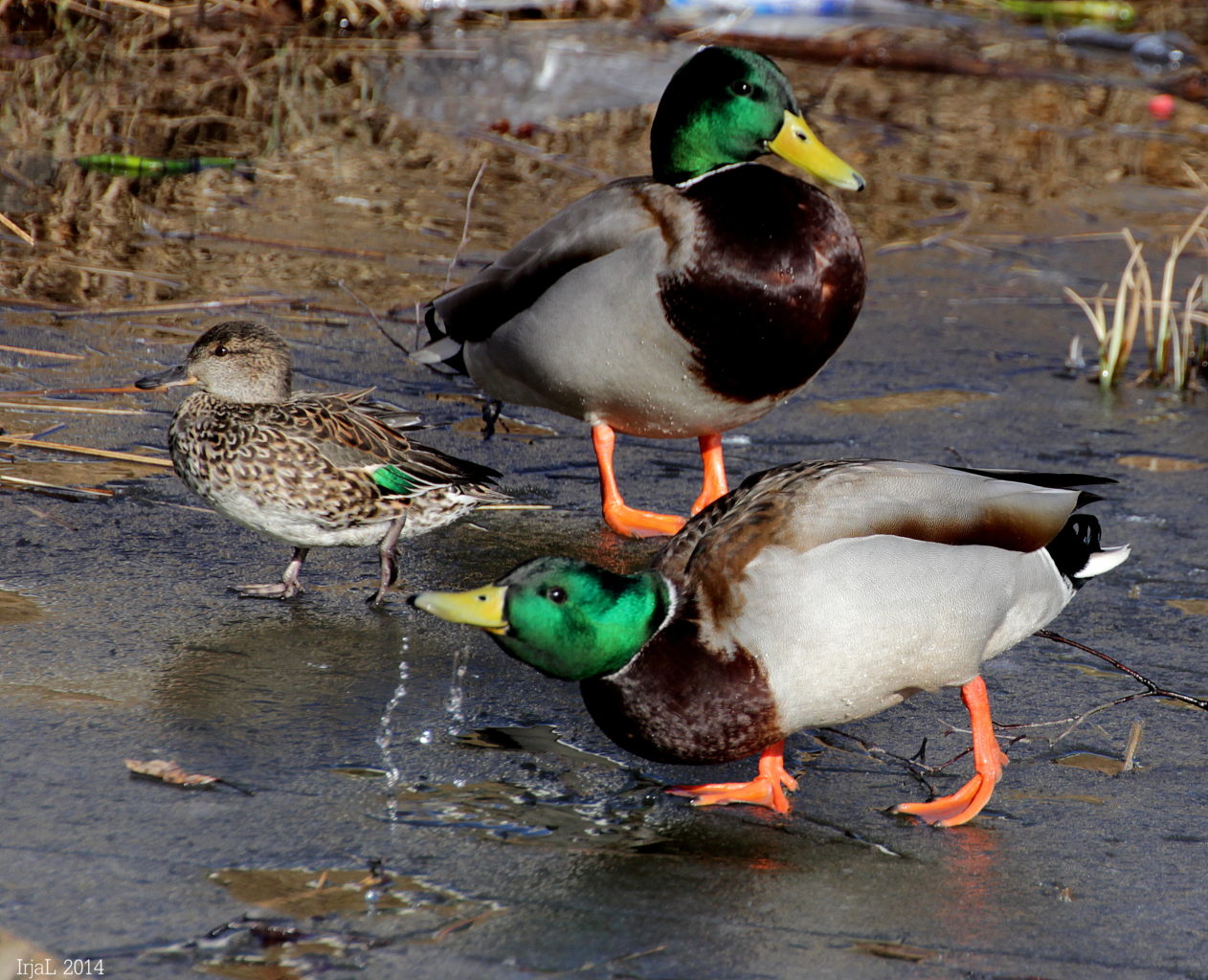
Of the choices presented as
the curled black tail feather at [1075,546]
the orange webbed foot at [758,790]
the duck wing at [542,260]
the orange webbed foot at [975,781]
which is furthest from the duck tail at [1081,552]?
the duck wing at [542,260]

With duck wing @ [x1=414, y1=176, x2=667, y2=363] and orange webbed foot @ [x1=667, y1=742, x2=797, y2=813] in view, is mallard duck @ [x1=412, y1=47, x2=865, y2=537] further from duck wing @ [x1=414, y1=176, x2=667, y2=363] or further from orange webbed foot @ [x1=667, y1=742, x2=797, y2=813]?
orange webbed foot @ [x1=667, y1=742, x2=797, y2=813]

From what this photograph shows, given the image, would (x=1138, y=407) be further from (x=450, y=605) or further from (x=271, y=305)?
(x=450, y=605)

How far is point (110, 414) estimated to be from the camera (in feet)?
15.6

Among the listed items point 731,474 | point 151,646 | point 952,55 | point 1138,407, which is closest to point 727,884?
point 151,646

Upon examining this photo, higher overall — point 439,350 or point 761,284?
point 761,284

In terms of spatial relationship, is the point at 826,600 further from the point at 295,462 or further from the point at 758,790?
the point at 295,462

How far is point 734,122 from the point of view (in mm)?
4539

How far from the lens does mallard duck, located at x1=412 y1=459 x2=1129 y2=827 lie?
2764 mm

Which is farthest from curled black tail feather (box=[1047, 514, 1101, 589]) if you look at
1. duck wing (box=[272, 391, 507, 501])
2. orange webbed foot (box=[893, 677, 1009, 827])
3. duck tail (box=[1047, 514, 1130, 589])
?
duck wing (box=[272, 391, 507, 501])

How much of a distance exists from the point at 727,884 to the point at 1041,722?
0.93 meters

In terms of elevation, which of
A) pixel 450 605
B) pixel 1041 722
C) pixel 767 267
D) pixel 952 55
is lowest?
pixel 1041 722

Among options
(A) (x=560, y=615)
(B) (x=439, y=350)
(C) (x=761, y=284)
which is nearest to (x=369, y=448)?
(C) (x=761, y=284)

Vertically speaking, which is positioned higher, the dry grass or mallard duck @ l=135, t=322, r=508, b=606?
the dry grass

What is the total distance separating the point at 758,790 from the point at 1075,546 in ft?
3.10
